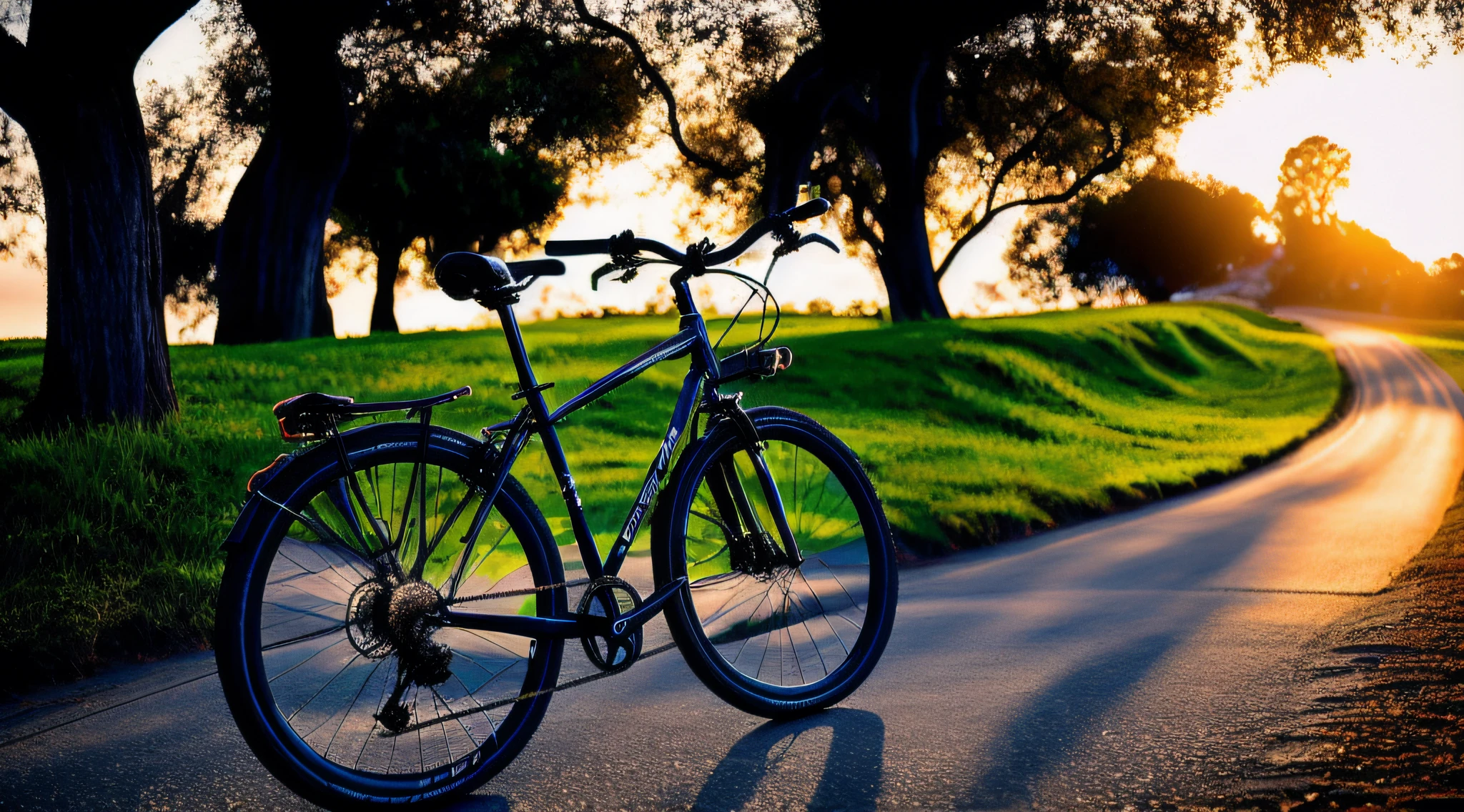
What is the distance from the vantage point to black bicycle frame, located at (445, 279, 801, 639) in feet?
11.0

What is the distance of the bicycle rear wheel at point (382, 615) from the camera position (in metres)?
2.96

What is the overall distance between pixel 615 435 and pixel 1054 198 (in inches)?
829

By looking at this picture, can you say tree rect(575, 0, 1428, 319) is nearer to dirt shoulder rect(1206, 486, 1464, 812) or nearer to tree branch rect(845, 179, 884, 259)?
tree branch rect(845, 179, 884, 259)

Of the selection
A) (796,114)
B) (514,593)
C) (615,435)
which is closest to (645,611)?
(514,593)

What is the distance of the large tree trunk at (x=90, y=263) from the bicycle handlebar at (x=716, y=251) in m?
6.52

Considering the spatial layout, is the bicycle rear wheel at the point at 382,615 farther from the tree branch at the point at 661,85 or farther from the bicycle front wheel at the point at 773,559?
the tree branch at the point at 661,85

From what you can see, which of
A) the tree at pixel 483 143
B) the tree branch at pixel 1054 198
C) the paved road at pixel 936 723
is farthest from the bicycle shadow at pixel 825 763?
the tree branch at pixel 1054 198

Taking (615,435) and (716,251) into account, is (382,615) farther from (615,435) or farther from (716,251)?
(615,435)

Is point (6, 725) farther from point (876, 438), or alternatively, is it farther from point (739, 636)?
point (876, 438)

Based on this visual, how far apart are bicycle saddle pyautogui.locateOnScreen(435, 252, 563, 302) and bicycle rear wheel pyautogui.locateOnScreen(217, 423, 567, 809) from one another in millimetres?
A: 427

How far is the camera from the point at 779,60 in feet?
76.6

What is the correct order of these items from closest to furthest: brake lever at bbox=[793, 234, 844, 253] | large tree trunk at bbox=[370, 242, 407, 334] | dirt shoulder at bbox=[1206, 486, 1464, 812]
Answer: dirt shoulder at bbox=[1206, 486, 1464, 812] < brake lever at bbox=[793, 234, 844, 253] < large tree trunk at bbox=[370, 242, 407, 334]

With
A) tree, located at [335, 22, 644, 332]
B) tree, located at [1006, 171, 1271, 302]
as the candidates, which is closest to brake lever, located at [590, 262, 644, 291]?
tree, located at [335, 22, 644, 332]

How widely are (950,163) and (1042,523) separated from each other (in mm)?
21473
